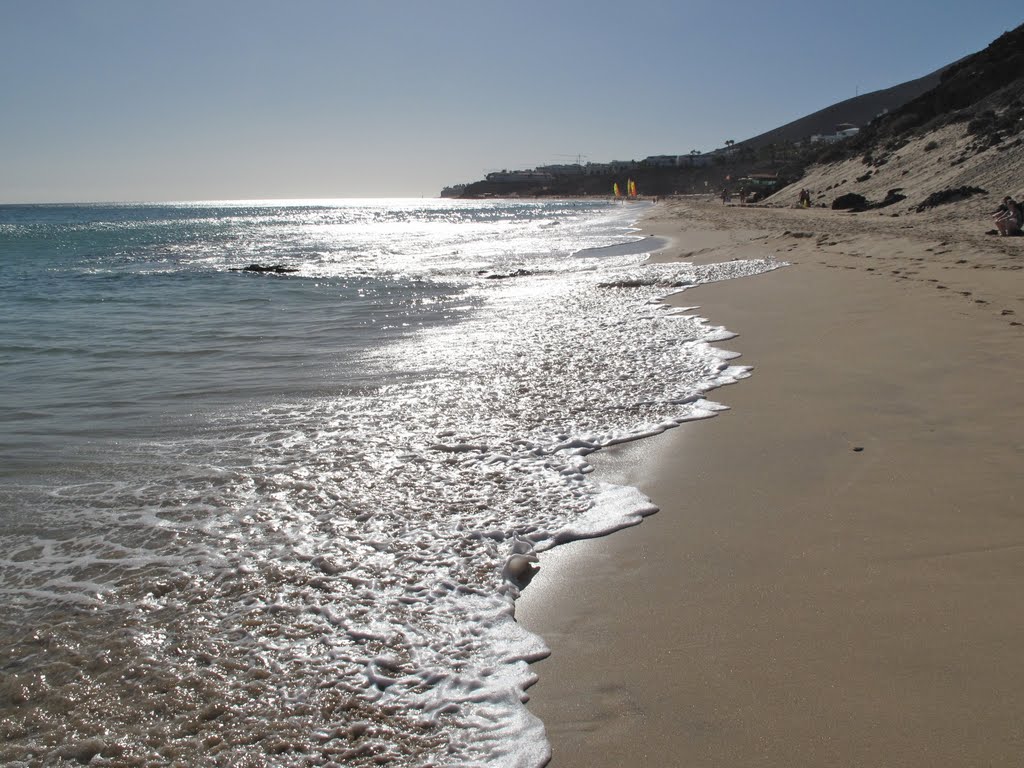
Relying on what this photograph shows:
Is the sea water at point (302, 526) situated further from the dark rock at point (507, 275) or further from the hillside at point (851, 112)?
the hillside at point (851, 112)

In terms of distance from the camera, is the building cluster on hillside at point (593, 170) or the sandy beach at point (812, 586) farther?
the building cluster on hillside at point (593, 170)

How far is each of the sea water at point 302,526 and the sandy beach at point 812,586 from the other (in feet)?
0.80

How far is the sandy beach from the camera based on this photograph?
2049 mm

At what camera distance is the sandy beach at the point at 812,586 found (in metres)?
2.05

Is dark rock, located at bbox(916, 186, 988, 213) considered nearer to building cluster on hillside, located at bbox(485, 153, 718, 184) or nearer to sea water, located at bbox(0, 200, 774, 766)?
sea water, located at bbox(0, 200, 774, 766)

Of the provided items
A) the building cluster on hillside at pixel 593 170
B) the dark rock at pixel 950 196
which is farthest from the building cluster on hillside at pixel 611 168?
the dark rock at pixel 950 196

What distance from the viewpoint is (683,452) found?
4367 millimetres

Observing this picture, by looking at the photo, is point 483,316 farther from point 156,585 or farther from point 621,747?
point 621,747

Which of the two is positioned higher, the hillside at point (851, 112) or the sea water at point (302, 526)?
the hillside at point (851, 112)

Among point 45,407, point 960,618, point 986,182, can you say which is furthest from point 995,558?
point 986,182

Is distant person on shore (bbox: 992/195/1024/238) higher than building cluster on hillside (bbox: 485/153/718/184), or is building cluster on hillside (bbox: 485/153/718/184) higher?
building cluster on hillside (bbox: 485/153/718/184)

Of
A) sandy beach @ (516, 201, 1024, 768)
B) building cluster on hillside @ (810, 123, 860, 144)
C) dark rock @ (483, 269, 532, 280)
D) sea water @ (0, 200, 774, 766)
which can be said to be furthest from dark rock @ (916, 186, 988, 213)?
building cluster on hillside @ (810, 123, 860, 144)

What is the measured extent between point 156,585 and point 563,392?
351 cm

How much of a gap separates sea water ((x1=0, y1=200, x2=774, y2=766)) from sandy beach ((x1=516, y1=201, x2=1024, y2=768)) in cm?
25
